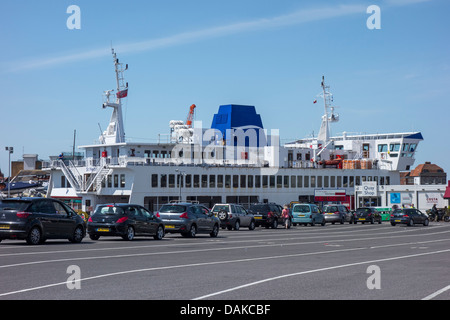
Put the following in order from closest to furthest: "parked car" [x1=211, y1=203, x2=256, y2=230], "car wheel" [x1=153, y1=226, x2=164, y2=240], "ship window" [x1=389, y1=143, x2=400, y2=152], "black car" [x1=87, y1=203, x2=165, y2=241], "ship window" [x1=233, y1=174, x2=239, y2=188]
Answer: "black car" [x1=87, y1=203, x2=165, y2=241], "car wheel" [x1=153, y1=226, x2=164, y2=240], "parked car" [x1=211, y1=203, x2=256, y2=230], "ship window" [x1=233, y1=174, x2=239, y2=188], "ship window" [x1=389, y1=143, x2=400, y2=152]

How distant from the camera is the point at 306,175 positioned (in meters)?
76.2

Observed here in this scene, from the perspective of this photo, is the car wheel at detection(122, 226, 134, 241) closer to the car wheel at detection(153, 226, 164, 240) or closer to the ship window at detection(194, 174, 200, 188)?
the car wheel at detection(153, 226, 164, 240)

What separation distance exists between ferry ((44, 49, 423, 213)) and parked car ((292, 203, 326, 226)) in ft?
52.3

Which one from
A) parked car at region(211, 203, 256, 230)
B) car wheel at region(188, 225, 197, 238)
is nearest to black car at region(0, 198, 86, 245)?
car wheel at region(188, 225, 197, 238)

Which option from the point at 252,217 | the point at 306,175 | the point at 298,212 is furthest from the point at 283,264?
the point at 306,175

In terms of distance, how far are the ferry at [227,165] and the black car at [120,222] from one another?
3245 centimetres

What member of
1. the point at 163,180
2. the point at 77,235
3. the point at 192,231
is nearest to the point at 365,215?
the point at 163,180

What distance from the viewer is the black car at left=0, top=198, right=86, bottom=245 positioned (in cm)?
2120

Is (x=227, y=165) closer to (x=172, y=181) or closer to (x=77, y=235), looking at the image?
(x=172, y=181)

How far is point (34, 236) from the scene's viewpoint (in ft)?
71.3
